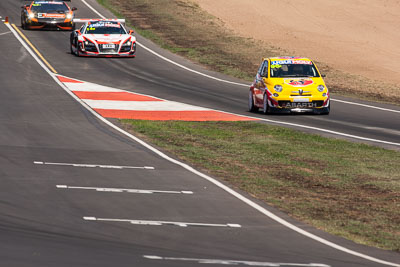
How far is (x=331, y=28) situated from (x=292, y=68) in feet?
87.5

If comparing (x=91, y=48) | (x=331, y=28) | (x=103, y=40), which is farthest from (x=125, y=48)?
(x=331, y=28)

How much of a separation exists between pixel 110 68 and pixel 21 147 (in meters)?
19.0

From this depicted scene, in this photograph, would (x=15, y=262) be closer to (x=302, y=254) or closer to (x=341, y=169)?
(x=302, y=254)

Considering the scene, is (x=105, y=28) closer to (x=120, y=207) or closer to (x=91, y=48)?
(x=91, y=48)

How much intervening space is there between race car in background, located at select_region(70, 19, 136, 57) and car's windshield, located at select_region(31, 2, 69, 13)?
23.5 ft

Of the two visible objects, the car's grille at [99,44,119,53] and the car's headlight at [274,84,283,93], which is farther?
the car's grille at [99,44,119,53]

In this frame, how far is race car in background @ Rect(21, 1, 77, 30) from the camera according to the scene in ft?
150

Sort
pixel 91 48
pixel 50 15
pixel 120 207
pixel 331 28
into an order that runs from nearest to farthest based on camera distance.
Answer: pixel 120 207, pixel 91 48, pixel 50 15, pixel 331 28

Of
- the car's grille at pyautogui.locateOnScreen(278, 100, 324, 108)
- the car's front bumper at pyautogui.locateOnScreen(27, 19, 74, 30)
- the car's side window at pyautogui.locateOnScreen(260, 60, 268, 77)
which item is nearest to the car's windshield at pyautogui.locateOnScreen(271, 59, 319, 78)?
the car's side window at pyautogui.locateOnScreen(260, 60, 268, 77)

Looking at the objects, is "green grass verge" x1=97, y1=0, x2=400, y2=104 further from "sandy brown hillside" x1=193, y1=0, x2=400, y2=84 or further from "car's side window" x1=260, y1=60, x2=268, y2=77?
"car's side window" x1=260, y1=60, x2=268, y2=77

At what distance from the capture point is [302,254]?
10.1 m

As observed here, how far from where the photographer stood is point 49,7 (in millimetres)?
45719

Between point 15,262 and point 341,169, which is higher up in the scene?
point 15,262

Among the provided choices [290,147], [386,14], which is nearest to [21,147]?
[290,147]
